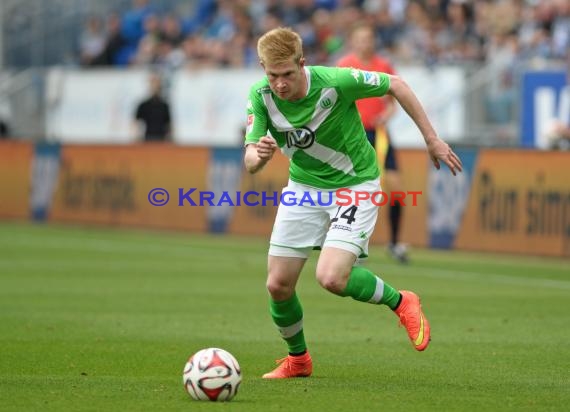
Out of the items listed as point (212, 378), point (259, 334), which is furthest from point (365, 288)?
point (259, 334)

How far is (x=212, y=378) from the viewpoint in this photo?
748 cm

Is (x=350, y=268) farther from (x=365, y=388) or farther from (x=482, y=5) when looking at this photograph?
(x=482, y=5)

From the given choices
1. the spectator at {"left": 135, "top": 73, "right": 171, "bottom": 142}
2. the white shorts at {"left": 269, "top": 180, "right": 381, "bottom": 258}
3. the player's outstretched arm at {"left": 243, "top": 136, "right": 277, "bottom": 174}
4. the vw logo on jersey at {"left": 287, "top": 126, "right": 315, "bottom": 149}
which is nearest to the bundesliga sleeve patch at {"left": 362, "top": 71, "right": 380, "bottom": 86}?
the vw logo on jersey at {"left": 287, "top": 126, "right": 315, "bottom": 149}

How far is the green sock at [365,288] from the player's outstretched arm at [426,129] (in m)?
0.84

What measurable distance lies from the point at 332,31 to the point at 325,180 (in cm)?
1811

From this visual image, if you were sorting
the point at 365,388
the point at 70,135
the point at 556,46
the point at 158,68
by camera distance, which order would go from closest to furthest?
the point at 365,388 → the point at 556,46 → the point at 158,68 → the point at 70,135

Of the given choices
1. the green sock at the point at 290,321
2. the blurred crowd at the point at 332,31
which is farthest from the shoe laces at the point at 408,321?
the blurred crowd at the point at 332,31

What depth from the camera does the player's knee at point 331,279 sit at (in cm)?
837

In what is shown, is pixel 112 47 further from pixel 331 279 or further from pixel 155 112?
pixel 331 279

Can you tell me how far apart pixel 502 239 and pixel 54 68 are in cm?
1633

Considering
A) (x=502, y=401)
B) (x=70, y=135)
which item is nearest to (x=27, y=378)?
(x=502, y=401)

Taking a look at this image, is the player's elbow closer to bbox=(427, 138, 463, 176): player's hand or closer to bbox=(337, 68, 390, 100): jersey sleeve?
bbox=(337, 68, 390, 100): jersey sleeve

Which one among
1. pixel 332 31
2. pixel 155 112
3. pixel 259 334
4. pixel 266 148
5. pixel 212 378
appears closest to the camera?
pixel 212 378

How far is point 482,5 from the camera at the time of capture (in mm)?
23812
